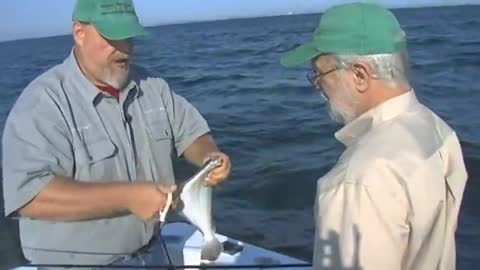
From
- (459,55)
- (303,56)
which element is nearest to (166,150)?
(303,56)

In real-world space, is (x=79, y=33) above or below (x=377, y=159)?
above

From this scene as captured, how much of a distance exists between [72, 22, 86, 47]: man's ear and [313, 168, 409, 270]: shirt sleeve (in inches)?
70.0

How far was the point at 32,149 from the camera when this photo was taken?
12.2 ft

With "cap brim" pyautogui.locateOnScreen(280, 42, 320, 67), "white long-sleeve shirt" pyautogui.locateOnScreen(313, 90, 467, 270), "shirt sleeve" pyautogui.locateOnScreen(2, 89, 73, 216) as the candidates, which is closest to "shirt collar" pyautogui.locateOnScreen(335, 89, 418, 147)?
"white long-sleeve shirt" pyautogui.locateOnScreen(313, 90, 467, 270)

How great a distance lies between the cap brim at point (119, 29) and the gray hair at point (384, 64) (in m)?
1.45

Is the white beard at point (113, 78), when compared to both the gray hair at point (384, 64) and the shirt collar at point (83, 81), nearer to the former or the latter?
the shirt collar at point (83, 81)

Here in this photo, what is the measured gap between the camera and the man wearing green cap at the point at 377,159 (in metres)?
2.70

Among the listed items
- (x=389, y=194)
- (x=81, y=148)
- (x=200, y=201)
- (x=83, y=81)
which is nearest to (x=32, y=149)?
(x=81, y=148)

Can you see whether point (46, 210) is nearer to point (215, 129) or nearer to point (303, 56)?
point (303, 56)

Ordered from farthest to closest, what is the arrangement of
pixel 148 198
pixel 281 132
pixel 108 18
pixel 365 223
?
pixel 281 132 < pixel 108 18 < pixel 148 198 < pixel 365 223

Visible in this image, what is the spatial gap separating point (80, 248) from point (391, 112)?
1.93m

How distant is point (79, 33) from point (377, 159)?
76.7 inches

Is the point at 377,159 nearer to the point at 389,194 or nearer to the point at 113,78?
the point at 389,194

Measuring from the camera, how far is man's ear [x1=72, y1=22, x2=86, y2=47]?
13.1 feet
